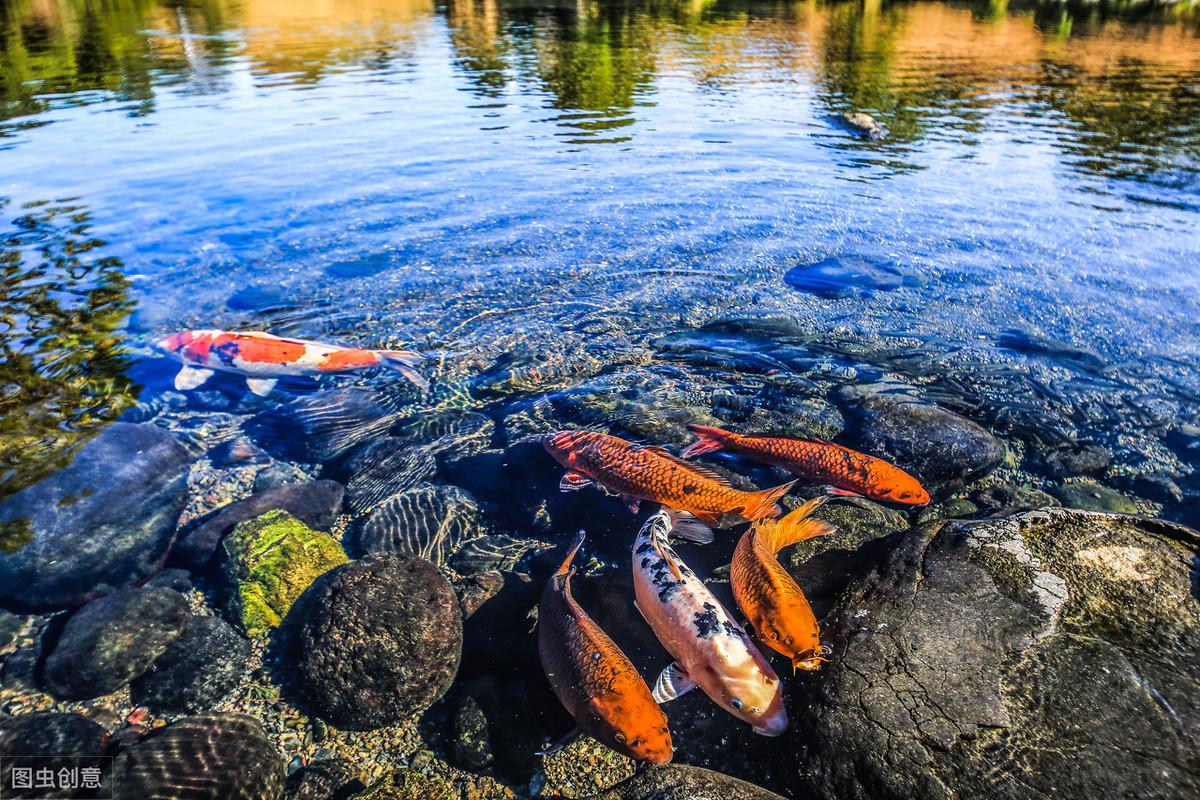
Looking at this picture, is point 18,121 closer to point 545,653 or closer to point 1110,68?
point 545,653

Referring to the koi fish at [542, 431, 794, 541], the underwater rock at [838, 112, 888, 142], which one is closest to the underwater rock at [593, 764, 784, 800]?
the koi fish at [542, 431, 794, 541]

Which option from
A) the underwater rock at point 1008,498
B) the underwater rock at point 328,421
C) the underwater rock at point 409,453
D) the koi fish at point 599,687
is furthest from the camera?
the underwater rock at point 328,421

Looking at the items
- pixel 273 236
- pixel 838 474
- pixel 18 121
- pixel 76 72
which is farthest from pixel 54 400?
pixel 76 72

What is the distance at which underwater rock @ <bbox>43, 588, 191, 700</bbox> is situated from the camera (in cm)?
438

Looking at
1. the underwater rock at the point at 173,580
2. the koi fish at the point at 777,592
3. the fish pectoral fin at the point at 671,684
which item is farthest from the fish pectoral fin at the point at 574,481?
the underwater rock at the point at 173,580

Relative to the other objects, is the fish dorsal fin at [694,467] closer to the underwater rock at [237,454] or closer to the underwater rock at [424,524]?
the underwater rock at [424,524]

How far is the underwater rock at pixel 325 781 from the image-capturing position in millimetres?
3824

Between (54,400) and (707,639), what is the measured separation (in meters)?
7.35

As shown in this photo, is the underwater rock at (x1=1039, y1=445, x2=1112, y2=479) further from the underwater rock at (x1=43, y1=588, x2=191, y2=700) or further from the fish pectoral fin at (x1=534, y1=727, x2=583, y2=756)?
the underwater rock at (x1=43, y1=588, x2=191, y2=700)

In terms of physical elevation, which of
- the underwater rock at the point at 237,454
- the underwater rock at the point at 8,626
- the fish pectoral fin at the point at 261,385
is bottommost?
the underwater rock at the point at 8,626

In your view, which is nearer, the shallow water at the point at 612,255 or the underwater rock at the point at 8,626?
the underwater rock at the point at 8,626

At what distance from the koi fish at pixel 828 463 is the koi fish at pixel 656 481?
306mm

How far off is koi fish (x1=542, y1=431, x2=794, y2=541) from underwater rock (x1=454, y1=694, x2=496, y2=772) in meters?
1.90

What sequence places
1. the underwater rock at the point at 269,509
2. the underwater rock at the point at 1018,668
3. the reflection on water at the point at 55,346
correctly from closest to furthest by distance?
1. the underwater rock at the point at 1018,668
2. the underwater rock at the point at 269,509
3. the reflection on water at the point at 55,346
